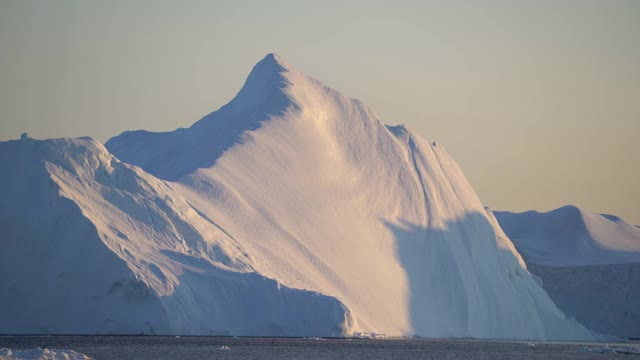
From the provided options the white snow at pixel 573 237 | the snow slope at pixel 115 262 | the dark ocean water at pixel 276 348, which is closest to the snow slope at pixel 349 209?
the snow slope at pixel 115 262

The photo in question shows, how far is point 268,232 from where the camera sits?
254 feet

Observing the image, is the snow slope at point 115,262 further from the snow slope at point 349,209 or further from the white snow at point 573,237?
the white snow at point 573,237

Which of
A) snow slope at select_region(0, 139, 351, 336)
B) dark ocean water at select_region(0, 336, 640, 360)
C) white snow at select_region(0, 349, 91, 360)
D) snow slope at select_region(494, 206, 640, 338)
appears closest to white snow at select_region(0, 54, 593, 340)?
snow slope at select_region(0, 139, 351, 336)

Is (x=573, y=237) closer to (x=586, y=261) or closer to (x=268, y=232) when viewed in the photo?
(x=586, y=261)

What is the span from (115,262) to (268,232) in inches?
641

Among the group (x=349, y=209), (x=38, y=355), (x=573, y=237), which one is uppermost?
(x=38, y=355)

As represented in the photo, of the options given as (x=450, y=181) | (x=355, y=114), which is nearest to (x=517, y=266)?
(x=450, y=181)

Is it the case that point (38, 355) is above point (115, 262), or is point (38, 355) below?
below

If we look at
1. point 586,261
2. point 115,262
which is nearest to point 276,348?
point 115,262

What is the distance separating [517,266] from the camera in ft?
308

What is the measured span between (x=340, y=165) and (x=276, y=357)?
110 feet

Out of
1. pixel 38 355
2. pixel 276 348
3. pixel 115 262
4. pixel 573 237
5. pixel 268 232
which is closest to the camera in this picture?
pixel 38 355

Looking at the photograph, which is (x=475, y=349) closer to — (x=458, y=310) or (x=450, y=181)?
(x=458, y=310)

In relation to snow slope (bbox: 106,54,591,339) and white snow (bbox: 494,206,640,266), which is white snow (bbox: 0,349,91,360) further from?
white snow (bbox: 494,206,640,266)
